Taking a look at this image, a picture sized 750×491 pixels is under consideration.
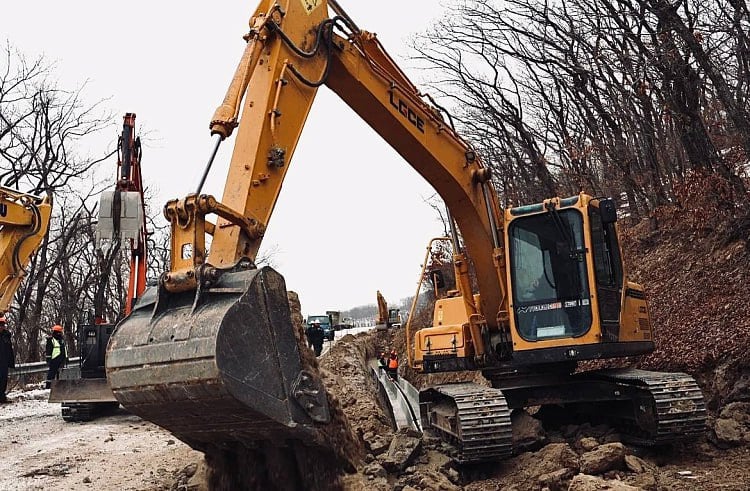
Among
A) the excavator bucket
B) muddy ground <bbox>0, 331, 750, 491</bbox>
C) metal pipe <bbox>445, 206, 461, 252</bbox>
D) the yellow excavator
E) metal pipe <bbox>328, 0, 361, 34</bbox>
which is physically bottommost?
muddy ground <bbox>0, 331, 750, 491</bbox>

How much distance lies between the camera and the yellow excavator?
12.2m

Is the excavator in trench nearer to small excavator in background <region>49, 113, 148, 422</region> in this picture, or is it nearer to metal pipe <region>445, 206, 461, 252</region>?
metal pipe <region>445, 206, 461, 252</region>

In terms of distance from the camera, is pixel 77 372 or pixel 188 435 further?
pixel 77 372

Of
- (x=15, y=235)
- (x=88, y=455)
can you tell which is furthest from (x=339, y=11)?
(x=15, y=235)

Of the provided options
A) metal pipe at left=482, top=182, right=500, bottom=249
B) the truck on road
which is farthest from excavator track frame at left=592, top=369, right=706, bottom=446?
the truck on road

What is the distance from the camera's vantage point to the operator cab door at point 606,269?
7.55 meters

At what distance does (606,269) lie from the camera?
776 centimetres

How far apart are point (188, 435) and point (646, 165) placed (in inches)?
708

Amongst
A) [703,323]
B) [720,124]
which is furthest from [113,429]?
[720,124]

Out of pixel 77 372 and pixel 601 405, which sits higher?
pixel 77 372

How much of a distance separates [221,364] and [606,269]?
15.7 ft

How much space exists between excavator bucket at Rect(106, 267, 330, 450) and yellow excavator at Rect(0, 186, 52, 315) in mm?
8270

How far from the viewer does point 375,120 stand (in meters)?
7.75

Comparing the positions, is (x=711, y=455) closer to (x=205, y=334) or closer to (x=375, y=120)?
(x=375, y=120)
